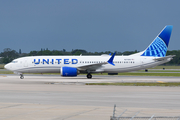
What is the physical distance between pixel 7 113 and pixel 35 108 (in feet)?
5.90

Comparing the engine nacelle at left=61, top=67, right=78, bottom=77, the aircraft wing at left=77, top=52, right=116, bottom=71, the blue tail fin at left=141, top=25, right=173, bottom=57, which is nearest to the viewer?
Answer: the engine nacelle at left=61, top=67, right=78, bottom=77

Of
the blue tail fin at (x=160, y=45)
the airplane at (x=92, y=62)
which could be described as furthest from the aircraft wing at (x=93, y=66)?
the blue tail fin at (x=160, y=45)

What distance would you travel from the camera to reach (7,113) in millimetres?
11828

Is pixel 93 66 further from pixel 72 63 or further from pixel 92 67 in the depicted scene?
pixel 72 63

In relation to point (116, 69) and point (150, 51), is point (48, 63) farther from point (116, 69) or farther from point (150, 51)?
point (150, 51)

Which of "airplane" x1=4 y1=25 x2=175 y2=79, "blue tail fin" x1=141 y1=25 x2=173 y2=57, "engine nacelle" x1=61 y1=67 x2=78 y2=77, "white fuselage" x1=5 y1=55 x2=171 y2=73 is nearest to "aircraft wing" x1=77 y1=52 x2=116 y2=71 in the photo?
"airplane" x1=4 y1=25 x2=175 y2=79

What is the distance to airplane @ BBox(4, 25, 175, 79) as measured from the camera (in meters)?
43.0

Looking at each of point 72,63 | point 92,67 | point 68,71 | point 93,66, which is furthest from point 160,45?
point 68,71

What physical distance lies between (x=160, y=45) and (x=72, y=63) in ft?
51.4

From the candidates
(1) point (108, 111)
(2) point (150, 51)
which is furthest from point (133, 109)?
(2) point (150, 51)

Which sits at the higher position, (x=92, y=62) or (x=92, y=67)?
(x=92, y=62)

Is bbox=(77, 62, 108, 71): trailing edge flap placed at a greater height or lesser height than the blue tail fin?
lesser

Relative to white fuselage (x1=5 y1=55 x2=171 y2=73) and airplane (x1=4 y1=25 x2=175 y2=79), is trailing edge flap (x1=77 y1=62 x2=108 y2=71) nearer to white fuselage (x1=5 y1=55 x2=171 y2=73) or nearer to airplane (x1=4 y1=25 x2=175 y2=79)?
airplane (x1=4 y1=25 x2=175 y2=79)

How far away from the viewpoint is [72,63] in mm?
43719
